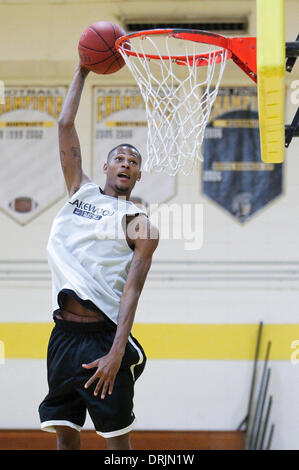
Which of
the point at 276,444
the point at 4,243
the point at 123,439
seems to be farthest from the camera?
the point at 4,243

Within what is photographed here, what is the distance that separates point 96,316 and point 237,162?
10.0 feet

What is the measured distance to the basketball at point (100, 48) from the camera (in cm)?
339

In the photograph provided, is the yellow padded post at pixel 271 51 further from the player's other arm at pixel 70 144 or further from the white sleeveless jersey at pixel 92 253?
the player's other arm at pixel 70 144

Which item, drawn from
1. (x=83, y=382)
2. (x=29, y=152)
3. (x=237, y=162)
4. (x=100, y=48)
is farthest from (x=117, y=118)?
(x=83, y=382)

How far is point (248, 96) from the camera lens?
225 inches

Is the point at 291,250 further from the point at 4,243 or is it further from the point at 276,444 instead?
the point at 4,243

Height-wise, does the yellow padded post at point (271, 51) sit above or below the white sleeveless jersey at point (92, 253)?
above

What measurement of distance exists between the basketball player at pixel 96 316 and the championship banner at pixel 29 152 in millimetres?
2699

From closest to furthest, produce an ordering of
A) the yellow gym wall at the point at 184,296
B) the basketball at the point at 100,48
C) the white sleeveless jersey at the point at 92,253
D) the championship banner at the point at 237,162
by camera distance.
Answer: the white sleeveless jersey at the point at 92,253 → the basketball at the point at 100,48 → the yellow gym wall at the point at 184,296 → the championship banner at the point at 237,162

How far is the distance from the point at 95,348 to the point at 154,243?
55cm

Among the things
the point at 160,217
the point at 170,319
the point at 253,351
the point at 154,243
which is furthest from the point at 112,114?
the point at 154,243

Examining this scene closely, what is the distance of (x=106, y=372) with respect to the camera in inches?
111

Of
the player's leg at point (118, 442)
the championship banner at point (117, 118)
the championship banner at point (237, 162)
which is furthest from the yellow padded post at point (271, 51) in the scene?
the championship banner at point (117, 118)

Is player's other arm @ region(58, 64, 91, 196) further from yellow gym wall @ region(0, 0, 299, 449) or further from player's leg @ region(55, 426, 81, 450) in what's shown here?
yellow gym wall @ region(0, 0, 299, 449)
